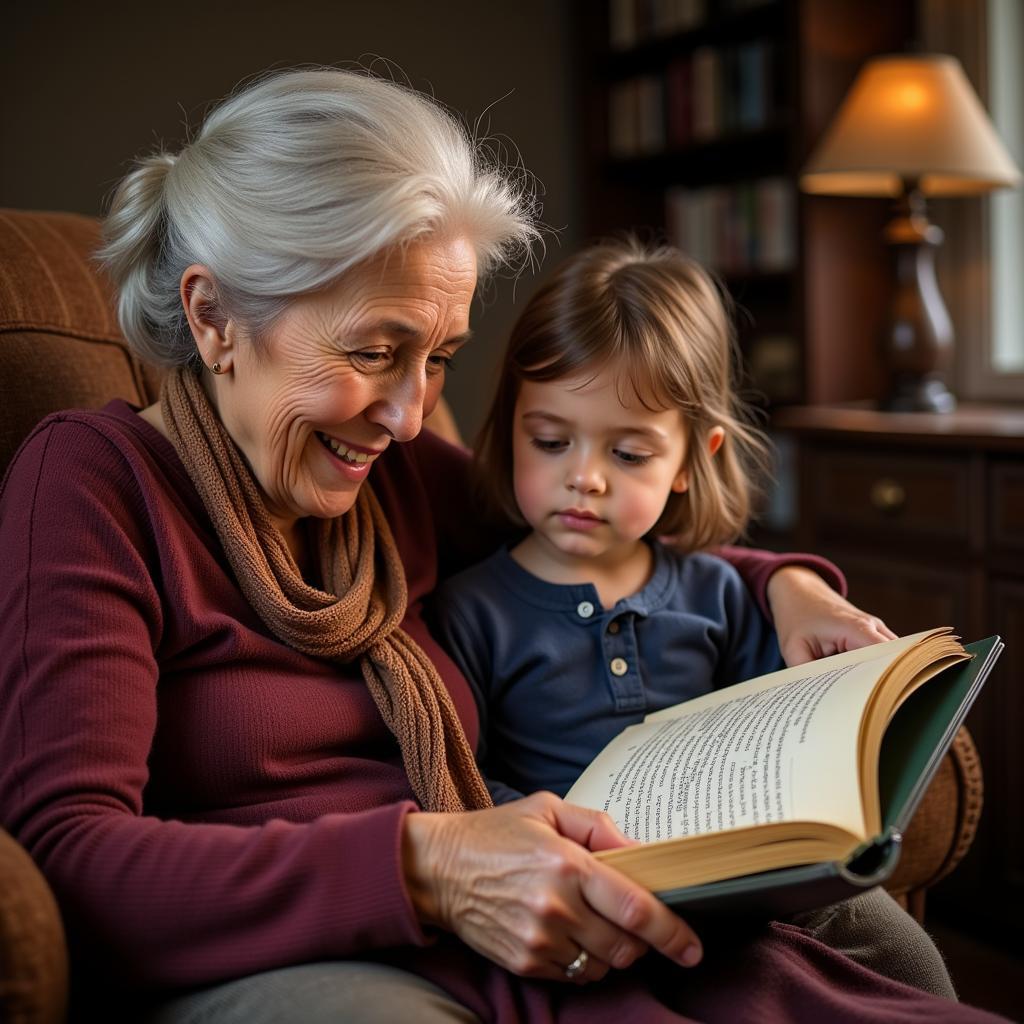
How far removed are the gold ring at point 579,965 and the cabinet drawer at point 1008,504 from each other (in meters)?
1.56

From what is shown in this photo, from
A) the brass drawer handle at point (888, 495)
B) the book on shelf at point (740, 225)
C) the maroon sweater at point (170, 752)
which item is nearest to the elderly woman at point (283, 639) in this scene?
the maroon sweater at point (170, 752)

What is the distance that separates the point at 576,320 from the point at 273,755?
58cm

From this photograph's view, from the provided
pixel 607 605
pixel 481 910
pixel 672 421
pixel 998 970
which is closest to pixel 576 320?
pixel 672 421

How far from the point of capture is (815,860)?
0.83 m

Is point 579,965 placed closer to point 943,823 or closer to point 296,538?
point 296,538

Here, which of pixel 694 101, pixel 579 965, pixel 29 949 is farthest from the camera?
pixel 694 101

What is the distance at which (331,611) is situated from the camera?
3.64 feet

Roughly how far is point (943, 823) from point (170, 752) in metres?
0.92

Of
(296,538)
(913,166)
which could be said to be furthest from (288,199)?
(913,166)

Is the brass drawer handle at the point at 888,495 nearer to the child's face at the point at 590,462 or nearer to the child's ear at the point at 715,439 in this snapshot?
the child's ear at the point at 715,439

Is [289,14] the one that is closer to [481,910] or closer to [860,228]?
[860,228]

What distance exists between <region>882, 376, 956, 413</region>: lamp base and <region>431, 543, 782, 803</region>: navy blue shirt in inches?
54.0

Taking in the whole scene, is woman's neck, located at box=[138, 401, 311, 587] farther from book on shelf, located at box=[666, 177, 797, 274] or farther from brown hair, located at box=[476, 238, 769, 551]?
book on shelf, located at box=[666, 177, 797, 274]

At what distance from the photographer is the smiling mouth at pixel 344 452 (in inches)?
45.2
